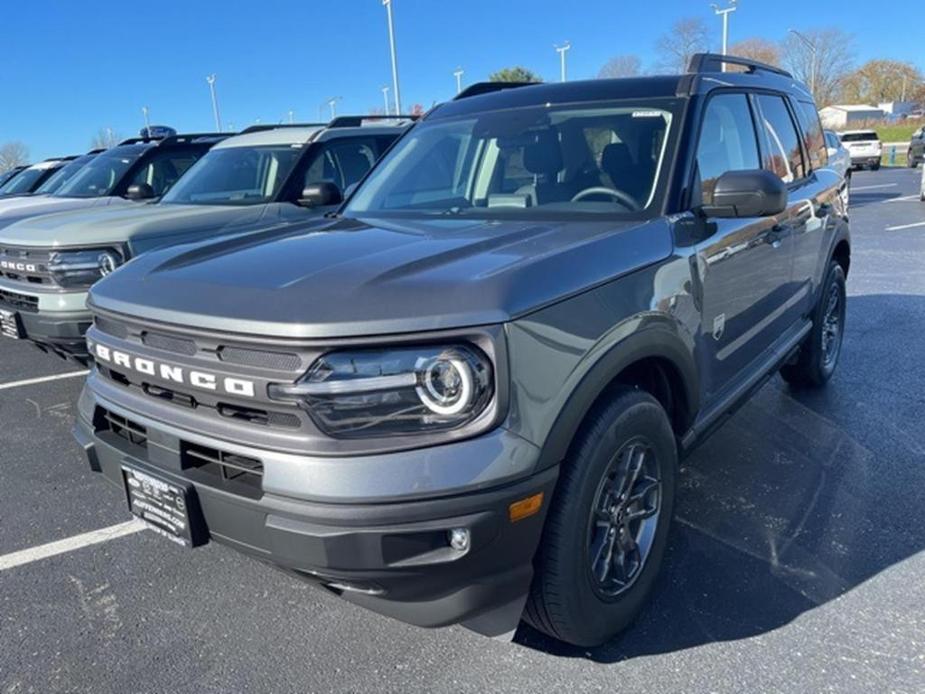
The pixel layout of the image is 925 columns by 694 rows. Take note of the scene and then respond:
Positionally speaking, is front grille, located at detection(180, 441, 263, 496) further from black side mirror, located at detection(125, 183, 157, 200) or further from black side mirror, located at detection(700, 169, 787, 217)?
black side mirror, located at detection(125, 183, 157, 200)

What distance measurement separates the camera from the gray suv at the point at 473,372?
190 cm

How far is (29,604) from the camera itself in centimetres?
287

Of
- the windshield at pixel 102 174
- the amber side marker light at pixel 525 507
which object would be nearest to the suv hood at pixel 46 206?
the windshield at pixel 102 174

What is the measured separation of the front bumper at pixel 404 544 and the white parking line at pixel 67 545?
4.68ft

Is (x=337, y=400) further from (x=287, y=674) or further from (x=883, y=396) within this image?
(x=883, y=396)

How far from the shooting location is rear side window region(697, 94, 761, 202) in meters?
3.08

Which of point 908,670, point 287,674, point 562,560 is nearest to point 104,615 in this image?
point 287,674

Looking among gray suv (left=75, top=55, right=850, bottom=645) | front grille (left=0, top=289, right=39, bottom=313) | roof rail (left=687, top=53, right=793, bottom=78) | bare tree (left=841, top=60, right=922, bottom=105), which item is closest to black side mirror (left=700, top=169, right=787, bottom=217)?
gray suv (left=75, top=55, right=850, bottom=645)

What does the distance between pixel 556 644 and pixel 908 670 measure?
1118mm

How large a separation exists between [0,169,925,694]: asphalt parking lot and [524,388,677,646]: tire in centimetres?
19

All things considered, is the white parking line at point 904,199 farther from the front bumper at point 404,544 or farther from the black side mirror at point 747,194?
the front bumper at point 404,544

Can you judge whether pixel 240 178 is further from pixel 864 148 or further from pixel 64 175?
pixel 864 148

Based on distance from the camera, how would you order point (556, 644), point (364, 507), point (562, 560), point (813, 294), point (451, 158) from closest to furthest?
1. point (364, 507)
2. point (562, 560)
3. point (556, 644)
4. point (451, 158)
5. point (813, 294)

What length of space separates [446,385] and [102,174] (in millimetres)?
9120
